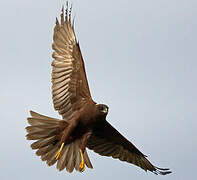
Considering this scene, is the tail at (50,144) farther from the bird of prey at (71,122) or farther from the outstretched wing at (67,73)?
the outstretched wing at (67,73)

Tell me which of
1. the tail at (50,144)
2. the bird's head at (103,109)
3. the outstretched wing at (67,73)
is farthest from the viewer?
the outstretched wing at (67,73)

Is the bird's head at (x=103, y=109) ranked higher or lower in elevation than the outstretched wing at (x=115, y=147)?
higher

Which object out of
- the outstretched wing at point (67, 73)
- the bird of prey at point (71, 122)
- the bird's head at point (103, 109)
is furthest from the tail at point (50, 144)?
the bird's head at point (103, 109)

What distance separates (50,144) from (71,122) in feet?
2.46

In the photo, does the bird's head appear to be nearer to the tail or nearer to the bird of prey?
the bird of prey

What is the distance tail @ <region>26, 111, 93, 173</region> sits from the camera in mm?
11656

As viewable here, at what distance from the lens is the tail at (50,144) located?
459 inches

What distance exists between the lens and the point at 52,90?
12.3m

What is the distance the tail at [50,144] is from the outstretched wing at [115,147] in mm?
676

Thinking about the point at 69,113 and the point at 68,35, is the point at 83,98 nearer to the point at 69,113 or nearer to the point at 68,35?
the point at 69,113

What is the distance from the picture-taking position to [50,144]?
38.9ft

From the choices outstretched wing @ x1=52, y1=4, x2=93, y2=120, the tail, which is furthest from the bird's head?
the tail

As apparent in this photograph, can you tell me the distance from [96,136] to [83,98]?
1184 mm

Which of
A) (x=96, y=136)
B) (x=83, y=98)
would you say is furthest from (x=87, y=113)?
(x=96, y=136)
